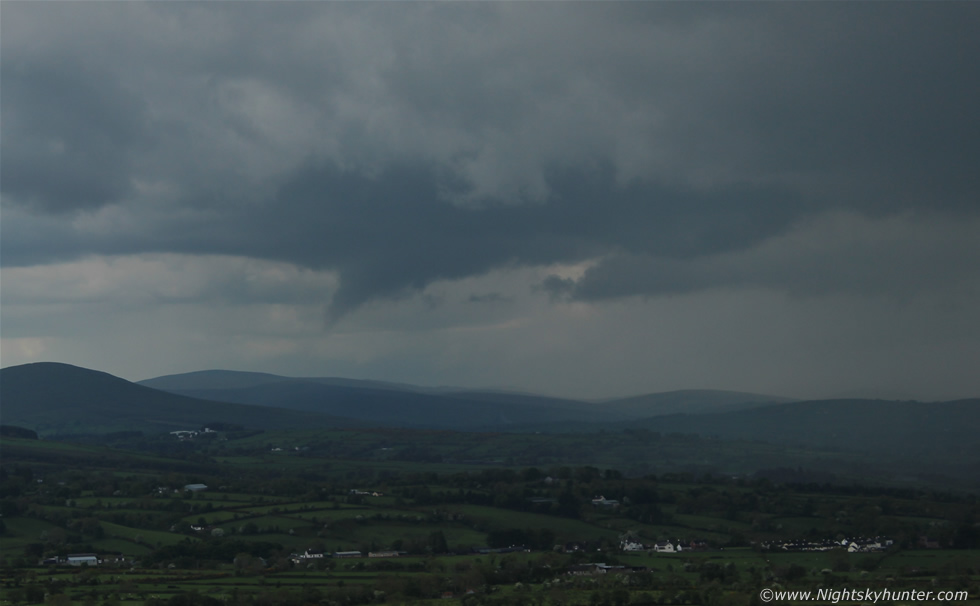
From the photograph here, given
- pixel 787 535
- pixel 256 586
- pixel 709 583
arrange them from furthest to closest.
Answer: pixel 787 535 < pixel 256 586 < pixel 709 583

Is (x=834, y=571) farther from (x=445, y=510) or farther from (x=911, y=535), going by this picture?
(x=445, y=510)

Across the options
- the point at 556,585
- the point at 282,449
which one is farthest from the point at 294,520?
the point at 282,449

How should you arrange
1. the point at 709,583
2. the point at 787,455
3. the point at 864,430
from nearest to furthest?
the point at 709,583, the point at 787,455, the point at 864,430

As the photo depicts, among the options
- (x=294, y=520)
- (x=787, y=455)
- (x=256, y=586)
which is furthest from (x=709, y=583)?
(x=787, y=455)

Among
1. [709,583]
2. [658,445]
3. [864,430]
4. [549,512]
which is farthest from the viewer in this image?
[658,445]

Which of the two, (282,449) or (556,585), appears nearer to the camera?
(556,585)

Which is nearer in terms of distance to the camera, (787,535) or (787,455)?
(787,535)

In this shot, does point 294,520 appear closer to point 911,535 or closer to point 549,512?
point 549,512

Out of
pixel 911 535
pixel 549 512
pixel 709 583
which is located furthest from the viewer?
pixel 549 512
